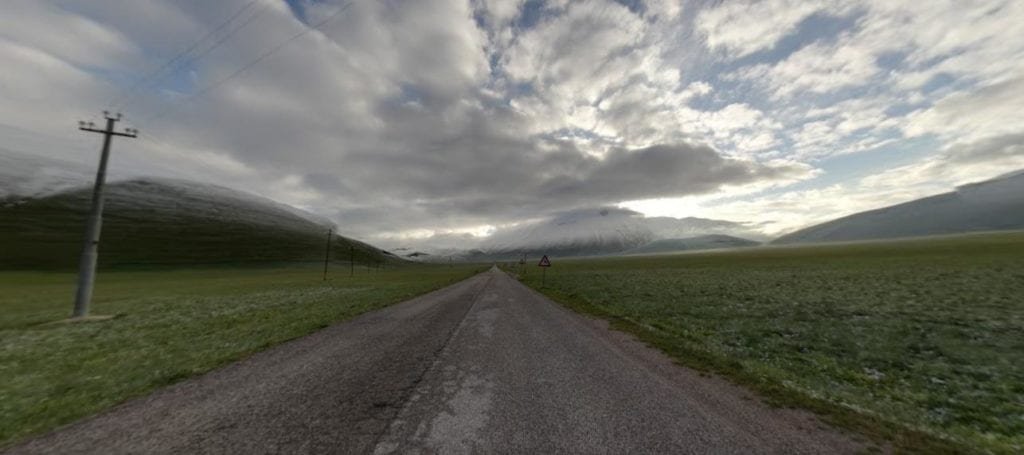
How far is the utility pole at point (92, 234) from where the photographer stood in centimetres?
2444

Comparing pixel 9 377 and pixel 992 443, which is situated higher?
pixel 9 377

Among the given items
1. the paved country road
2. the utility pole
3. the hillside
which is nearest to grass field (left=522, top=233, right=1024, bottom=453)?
the paved country road

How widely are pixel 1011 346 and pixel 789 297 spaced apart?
1666cm

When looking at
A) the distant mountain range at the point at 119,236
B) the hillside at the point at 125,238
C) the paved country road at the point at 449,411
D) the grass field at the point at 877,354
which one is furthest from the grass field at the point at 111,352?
the distant mountain range at the point at 119,236

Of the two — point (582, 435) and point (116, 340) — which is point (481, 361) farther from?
point (116, 340)

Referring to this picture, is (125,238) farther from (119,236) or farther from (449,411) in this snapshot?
(449,411)

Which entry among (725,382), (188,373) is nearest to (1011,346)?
(725,382)

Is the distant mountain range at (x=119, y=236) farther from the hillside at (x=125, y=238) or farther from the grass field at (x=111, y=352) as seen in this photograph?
the grass field at (x=111, y=352)

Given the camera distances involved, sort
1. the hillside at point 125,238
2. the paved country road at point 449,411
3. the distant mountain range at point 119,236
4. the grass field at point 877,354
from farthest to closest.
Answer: the distant mountain range at point 119,236 → the hillside at point 125,238 → the grass field at point 877,354 → the paved country road at point 449,411

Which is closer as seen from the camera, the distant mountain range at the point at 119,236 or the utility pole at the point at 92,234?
the utility pole at the point at 92,234

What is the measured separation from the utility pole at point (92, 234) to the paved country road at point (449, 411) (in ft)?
66.9

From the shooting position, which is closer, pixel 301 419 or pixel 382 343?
pixel 301 419

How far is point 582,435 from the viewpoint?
6879mm

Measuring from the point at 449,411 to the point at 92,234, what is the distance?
3069 cm
